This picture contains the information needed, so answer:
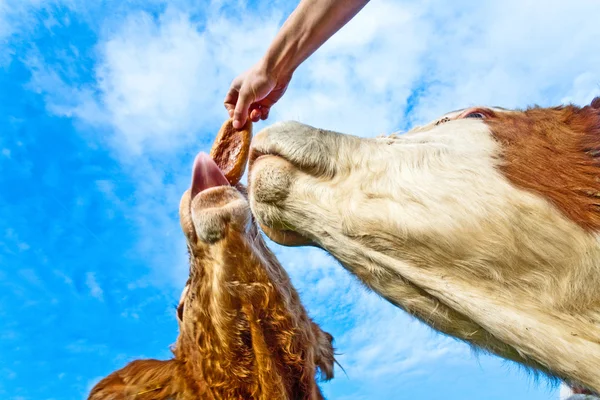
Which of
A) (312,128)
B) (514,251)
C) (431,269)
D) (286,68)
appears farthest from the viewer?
(286,68)

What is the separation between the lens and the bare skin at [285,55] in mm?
2658

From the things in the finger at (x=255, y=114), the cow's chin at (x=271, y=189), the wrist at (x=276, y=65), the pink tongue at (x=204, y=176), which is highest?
the finger at (x=255, y=114)

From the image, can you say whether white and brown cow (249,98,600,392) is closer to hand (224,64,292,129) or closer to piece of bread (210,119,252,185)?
hand (224,64,292,129)

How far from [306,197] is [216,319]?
2071 millimetres

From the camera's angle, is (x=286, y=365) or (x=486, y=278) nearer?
(x=486, y=278)

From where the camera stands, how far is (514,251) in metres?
2.10

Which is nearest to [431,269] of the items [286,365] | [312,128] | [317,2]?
[312,128]

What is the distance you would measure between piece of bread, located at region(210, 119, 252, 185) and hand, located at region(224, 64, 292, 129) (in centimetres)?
9

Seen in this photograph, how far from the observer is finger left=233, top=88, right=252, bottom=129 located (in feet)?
11.0

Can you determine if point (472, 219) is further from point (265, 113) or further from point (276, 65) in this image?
point (265, 113)

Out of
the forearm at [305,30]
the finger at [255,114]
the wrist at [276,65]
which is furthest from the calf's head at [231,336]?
the forearm at [305,30]

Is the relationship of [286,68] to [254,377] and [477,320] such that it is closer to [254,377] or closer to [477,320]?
[477,320]

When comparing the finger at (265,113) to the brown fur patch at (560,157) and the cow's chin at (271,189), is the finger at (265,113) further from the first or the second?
the brown fur patch at (560,157)

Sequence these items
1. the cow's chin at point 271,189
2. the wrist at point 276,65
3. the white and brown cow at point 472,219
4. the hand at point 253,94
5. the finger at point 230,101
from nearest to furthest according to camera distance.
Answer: the white and brown cow at point 472,219 → the cow's chin at point 271,189 → the wrist at point 276,65 → the hand at point 253,94 → the finger at point 230,101
